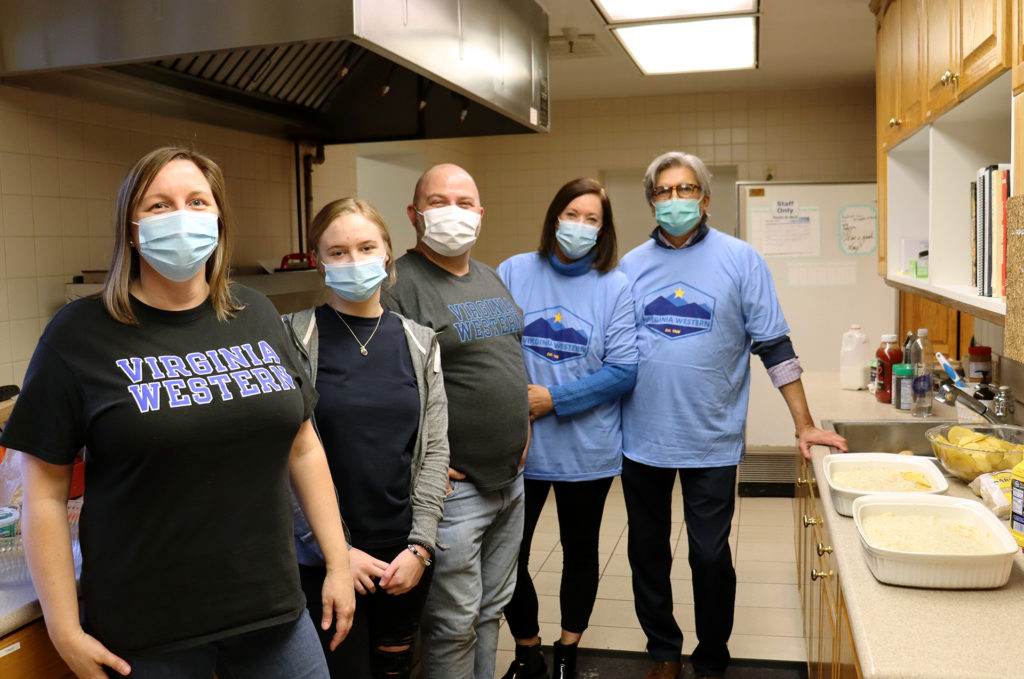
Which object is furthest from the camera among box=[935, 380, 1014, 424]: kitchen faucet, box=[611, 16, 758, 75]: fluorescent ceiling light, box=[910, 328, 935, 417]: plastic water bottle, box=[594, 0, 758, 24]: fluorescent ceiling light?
box=[611, 16, 758, 75]: fluorescent ceiling light

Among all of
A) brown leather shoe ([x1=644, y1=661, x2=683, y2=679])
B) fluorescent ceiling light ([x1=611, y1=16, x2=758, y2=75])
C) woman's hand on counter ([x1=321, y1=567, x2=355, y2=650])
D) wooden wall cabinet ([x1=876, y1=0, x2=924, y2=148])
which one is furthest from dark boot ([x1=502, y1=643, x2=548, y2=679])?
fluorescent ceiling light ([x1=611, y1=16, x2=758, y2=75])

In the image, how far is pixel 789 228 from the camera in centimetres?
482

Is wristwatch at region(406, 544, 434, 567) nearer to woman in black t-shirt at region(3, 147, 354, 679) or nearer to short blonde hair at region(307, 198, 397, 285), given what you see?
woman in black t-shirt at region(3, 147, 354, 679)

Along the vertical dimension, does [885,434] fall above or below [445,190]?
below

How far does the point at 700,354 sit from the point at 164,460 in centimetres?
154

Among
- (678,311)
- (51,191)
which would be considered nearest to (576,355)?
(678,311)

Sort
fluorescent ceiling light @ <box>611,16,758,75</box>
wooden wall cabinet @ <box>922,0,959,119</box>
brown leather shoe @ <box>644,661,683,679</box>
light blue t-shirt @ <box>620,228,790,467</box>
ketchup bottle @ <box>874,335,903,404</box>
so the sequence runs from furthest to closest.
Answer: fluorescent ceiling light @ <box>611,16,758,75</box> → ketchup bottle @ <box>874,335,903,404</box> → brown leather shoe @ <box>644,661,683,679</box> → light blue t-shirt @ <box>620,228,790,467</box> → wooden wall cabinet @ <box>922,0,959,119</box>

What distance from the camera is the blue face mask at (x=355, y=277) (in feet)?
5.65

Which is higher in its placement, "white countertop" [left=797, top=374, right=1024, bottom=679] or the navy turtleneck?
the navy turtleneck

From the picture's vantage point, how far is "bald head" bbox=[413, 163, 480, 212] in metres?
2.07

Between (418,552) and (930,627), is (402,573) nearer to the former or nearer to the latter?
(418,552)

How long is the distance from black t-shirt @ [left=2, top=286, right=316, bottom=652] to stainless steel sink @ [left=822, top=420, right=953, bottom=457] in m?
1.81

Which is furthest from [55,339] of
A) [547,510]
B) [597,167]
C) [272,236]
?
[597,167]

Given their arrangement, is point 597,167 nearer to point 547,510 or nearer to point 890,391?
point 547,510
